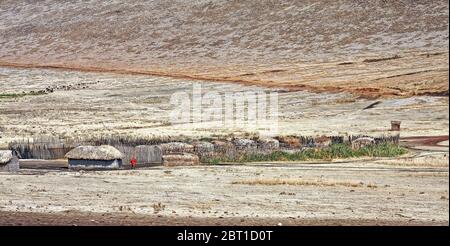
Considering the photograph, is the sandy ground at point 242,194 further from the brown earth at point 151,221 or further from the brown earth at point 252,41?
the brown earth at point 252,41

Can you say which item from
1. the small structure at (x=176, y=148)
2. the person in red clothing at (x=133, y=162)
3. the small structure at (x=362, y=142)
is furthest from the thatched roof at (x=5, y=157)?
the small structure at (x=362, y=142)

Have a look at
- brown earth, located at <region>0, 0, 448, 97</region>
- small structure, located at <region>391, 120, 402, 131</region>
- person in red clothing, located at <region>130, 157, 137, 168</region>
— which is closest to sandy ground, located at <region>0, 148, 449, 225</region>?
person in red clothing, located at <region>130, 157, 137, 168</region>

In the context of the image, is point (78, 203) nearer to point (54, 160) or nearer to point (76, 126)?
point (54, 160)

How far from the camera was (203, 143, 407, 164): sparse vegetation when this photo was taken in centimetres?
3228

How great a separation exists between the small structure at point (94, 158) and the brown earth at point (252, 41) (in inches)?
1066

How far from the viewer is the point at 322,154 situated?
32969 millimetres

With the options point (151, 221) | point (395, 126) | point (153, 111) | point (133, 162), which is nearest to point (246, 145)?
point (133, 162)

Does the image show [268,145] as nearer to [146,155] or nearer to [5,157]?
[146,155]

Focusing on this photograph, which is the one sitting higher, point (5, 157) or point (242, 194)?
point (5, 157)

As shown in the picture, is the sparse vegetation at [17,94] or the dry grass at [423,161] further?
the sparse vegetation at [17,94]

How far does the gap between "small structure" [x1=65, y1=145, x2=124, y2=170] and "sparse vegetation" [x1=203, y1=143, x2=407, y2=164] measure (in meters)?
3.57

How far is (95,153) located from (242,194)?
836 centimetres

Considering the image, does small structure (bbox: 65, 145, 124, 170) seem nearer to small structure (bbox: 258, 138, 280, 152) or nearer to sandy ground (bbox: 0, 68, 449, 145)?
small structure (bbox: 258, 138, 280, 152)

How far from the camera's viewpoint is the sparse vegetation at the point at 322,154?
1271 inches
